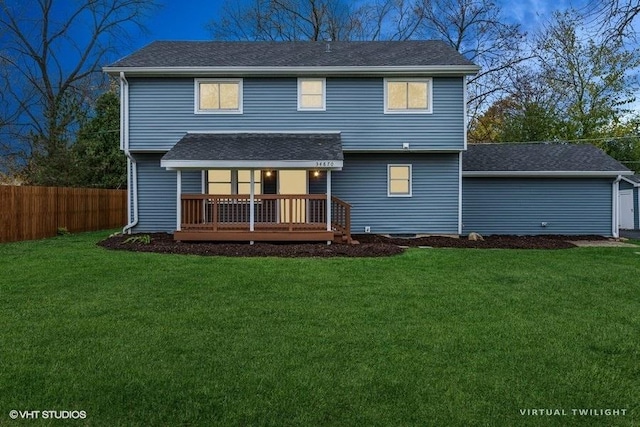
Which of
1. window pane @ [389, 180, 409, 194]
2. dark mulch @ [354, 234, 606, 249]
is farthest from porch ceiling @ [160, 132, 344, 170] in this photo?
dark mulch @ [354, 234, 606, 249]

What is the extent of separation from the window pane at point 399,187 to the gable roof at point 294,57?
130 inches

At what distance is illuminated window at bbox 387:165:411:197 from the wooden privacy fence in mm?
10588

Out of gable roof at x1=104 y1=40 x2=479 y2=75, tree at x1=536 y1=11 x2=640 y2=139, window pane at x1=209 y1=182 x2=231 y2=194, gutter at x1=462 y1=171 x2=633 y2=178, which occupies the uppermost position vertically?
tree at x1=536 y1=11 x2=640 y2=139

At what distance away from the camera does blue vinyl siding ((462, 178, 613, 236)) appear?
586 inches

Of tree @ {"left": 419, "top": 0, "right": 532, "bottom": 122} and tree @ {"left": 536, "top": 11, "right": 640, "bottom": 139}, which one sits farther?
tree @ {"left": 536, "top": 11, "right": 640, "bottom": 139}

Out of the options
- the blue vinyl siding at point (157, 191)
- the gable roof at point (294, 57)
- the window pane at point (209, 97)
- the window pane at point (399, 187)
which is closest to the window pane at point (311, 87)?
the gable roof at point (294, 57)

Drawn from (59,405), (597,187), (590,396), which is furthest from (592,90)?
(59,405)

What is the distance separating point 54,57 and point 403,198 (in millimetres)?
21180

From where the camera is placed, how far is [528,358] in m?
3.73

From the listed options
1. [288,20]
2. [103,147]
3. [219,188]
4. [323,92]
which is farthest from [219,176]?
[288,20]

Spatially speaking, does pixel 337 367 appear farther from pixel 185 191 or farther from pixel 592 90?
pixel 592 90

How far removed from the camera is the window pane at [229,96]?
1331 centimetres

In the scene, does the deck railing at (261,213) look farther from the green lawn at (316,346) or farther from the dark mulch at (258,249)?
the green lawn at (316,346)

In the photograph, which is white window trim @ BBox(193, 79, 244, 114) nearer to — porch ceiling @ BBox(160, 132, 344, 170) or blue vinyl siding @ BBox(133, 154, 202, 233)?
porch ceiling @ BBox(160, 132, 344, 170)
